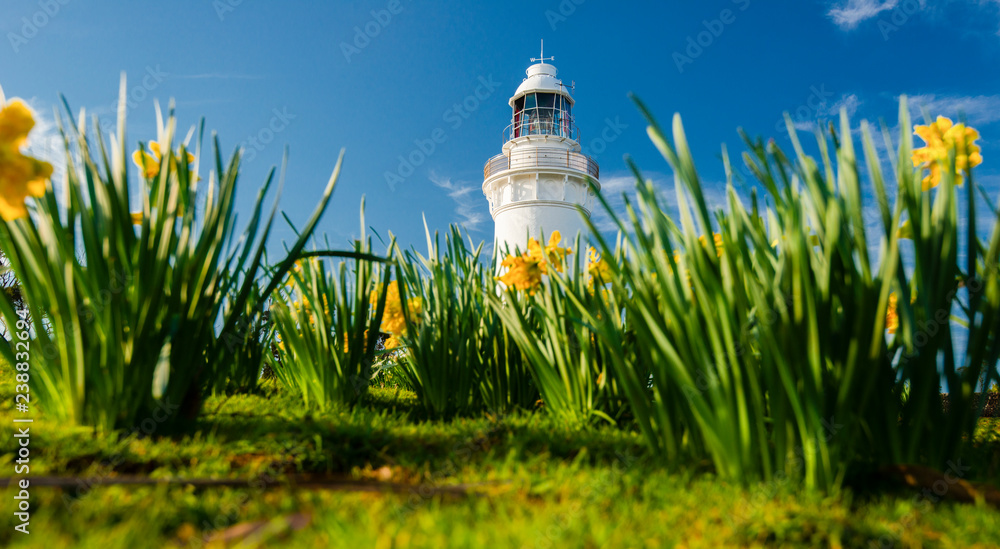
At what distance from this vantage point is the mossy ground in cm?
92

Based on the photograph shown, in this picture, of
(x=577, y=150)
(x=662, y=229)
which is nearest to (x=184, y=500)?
(x=662, y=229)

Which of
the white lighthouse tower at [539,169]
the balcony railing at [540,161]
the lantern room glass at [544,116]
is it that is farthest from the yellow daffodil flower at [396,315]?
the lantern room glass at [544,116]

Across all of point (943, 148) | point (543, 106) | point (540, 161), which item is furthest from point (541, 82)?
point (943, 148)

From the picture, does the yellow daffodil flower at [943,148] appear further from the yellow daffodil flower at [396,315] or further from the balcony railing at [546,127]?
the balcony railing at [546,127]

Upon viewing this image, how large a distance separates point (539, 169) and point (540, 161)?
1.13 feet

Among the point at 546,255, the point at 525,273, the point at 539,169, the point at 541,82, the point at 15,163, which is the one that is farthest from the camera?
the point at 541,82

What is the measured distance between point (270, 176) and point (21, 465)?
96 centimetres

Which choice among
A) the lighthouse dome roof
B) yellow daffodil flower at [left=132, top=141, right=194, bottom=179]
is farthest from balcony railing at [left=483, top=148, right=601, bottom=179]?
yellow daffodil flower at [left=132, top=141, right=194, bottom=179]

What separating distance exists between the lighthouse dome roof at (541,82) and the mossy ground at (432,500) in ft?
59.6

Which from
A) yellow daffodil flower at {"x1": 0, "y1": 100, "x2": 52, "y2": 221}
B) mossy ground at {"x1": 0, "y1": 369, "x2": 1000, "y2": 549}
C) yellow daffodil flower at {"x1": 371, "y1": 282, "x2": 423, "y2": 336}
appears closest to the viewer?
mossy ground at {"x1": 0, "y1": 369, "x2": 1000, "y2": 549}

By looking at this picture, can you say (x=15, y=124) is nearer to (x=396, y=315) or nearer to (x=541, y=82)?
(x=396, y=315)

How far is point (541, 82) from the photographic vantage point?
18.7m

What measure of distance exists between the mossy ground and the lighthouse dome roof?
59.6 feet

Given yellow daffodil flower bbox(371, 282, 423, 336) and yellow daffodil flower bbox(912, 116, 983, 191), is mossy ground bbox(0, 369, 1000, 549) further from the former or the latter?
yellow daffodil flower bbox(371, 282, 423, 336)
